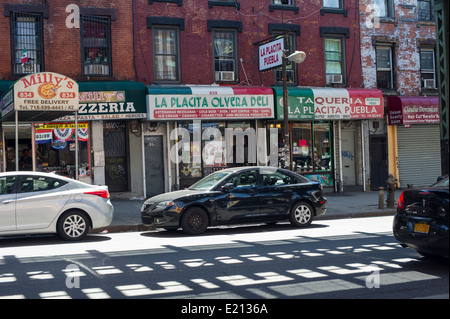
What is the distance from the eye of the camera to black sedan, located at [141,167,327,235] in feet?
38.8

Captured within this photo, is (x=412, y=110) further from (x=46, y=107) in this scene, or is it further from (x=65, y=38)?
(x=46, y=107)

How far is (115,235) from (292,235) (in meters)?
4.23

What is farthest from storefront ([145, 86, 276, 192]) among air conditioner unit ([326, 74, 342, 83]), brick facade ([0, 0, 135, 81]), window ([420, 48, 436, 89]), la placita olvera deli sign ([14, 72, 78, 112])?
window ([420, 48, 436, 89])

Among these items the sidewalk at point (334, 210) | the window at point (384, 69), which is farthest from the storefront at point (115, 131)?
the window at point (384, 69)

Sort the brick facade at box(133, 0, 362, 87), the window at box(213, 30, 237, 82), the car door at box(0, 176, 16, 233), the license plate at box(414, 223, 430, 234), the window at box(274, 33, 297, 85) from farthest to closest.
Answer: the window at box(274, 33, 297, 85) → the window at box(213, 30, 237, 82) → the brick facade at box(133, 0, 362, 87) → the car door at box(0, 176, 16, 233) → the license plate at box(414, 223, 430, 234)

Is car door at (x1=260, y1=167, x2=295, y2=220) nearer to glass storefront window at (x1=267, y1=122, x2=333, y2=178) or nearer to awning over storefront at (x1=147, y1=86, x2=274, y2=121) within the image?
awning over storefront at (x1=147, y1=86, x2=274, y2=121)

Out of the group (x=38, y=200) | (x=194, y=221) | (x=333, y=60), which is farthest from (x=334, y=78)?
(x=38, y=200)

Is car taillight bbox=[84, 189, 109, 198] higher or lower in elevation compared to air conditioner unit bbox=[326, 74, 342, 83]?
lower

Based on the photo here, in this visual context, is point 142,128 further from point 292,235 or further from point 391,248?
point 391,248

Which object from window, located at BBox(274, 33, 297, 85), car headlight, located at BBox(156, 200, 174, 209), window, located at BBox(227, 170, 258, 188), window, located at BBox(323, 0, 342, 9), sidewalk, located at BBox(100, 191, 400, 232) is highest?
window, located at BBox(323, 0, 342, 9)

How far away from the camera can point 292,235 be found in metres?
11.6

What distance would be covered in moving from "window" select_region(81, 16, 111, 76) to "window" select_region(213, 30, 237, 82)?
4111mm

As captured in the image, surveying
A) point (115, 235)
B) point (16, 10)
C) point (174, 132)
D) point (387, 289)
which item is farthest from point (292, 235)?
point (16, 10)
